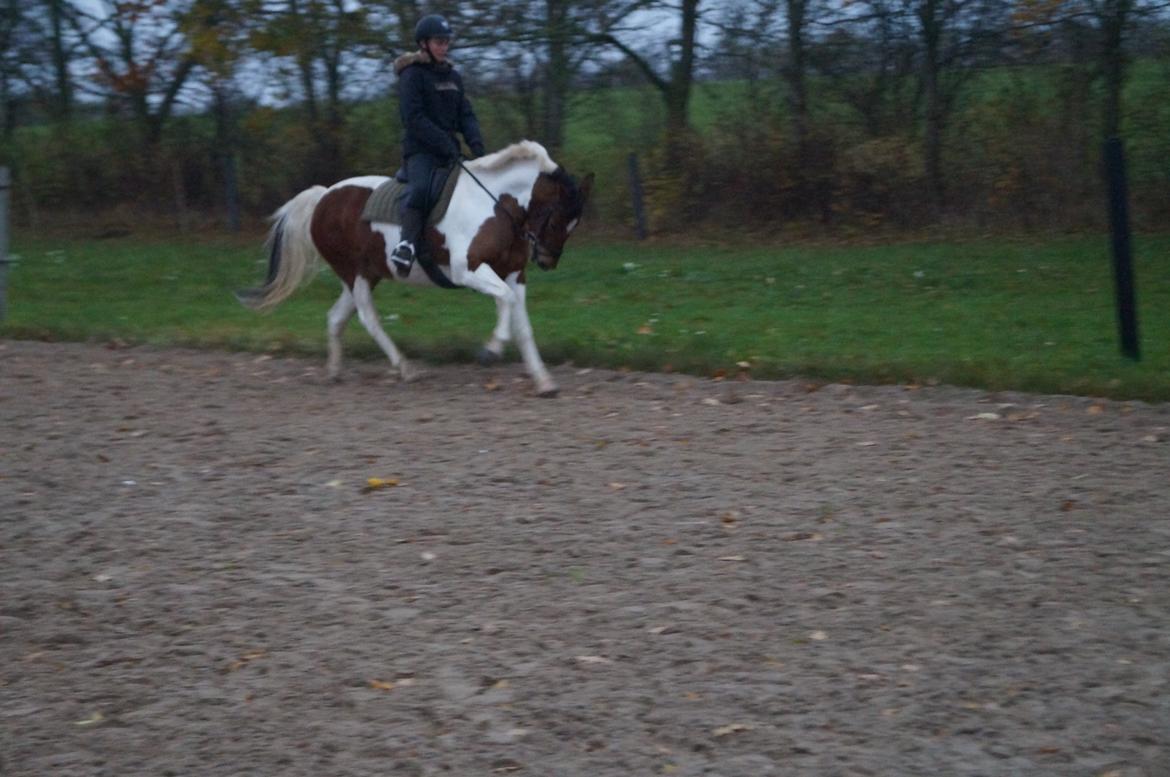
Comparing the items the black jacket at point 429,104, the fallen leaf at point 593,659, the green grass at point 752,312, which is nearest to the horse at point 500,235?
the black jacket at point 429,104

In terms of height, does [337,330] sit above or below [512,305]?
below

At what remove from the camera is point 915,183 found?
21516mm

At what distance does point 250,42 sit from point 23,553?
17.4m

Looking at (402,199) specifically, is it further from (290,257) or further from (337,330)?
(290,257)

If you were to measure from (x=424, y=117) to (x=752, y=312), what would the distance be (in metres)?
4.79

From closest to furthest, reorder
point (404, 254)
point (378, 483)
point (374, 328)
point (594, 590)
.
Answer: point (594, 590)
point (378, 483)
point (404, 254)
point (374, 328)

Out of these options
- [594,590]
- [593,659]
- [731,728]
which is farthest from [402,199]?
[731,728]

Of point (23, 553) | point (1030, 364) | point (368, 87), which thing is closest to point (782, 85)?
point (368, 87)

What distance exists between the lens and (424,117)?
10297 mm

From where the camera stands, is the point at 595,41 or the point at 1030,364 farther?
the point at 595,41

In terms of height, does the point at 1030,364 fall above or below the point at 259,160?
below

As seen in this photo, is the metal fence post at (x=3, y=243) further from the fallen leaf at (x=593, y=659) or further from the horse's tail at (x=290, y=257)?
the fallen leaf at (x=593, y=659)

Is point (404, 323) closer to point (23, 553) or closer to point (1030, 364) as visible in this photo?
point (1030, 364)

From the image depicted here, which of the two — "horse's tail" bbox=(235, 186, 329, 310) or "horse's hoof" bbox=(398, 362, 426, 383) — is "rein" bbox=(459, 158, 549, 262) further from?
"horse's tail" bbox=(235, 186, 329, 310)
